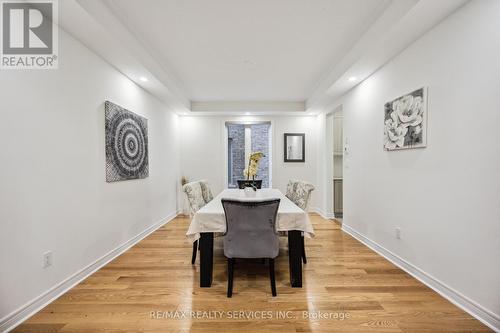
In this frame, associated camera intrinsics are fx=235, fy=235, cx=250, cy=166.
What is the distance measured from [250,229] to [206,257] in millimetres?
578

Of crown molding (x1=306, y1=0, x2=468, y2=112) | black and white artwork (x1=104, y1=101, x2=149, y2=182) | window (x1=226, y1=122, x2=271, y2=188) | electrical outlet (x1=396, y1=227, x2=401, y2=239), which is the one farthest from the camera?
window (x1=226, y1=122, x2=271, y2=188)

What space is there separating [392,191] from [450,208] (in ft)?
2.57

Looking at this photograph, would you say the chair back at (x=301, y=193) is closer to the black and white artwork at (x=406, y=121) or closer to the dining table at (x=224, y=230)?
the dining table at (x=224, y=230)

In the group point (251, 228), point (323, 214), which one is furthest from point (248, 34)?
point (323, 214)

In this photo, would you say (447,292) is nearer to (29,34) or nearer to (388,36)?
(388,36)

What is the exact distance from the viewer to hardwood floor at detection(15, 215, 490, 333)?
1689 mm

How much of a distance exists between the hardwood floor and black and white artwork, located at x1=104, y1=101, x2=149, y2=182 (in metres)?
1.11

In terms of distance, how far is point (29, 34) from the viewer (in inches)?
73.1

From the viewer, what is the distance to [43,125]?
1.91 meters

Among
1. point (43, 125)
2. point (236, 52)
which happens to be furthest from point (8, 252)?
point (236, 52)

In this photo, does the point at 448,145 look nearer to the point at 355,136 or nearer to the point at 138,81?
the point at 355,136

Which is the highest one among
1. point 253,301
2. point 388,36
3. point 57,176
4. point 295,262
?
point 388,36

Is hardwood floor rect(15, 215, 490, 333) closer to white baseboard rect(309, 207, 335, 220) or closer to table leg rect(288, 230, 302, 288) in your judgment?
table leg rect(288, 230, 302, 288)

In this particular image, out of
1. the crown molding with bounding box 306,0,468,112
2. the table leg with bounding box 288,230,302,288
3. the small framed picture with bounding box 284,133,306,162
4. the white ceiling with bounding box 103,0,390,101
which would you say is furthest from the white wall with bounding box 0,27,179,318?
the small framed picture with bounding box 284,133,306,162
